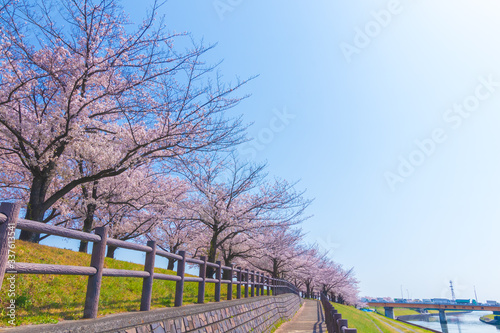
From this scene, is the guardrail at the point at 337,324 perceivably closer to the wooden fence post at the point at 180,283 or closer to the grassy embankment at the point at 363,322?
the wooden fence post at the point at 180,283

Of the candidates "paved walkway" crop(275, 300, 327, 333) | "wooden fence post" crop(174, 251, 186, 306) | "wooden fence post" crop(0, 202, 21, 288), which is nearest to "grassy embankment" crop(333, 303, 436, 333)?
"paved walkway" crop(275, 300, 327, 333)

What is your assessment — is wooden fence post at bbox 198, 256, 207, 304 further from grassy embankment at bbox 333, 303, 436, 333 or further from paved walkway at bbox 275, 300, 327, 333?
grassy embankment at bbox 333, 303, 436, 333

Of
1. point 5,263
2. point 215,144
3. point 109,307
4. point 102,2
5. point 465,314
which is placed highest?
point 102,2

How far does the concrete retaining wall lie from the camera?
344 cm

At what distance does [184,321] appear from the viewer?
19.0 feet

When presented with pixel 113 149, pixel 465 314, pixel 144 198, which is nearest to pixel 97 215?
pixel 144 198

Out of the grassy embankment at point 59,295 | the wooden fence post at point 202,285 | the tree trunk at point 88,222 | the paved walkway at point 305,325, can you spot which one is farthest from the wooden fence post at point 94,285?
the tree trunk at point 88,222

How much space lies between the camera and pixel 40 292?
16.0 ft

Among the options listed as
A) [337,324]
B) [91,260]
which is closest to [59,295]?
[91,260]

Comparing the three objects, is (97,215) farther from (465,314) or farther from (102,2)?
(465,314)

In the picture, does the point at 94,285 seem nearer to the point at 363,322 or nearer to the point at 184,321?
the point at 184,321

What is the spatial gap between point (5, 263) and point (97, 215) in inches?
686

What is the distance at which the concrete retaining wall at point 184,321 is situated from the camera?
11.3 ft

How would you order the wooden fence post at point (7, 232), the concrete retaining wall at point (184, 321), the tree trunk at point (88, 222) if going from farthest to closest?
1. the tree trunk at point (88, 222)
2. the concrete retaining wall at point (184, 321)
3. the wooden fence post at point (7, 232)
